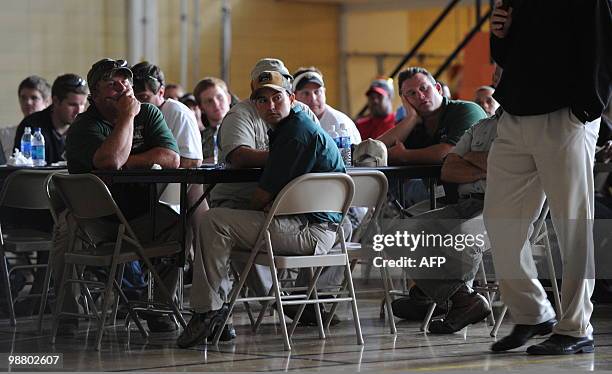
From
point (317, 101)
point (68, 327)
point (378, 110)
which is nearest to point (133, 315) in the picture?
point (68, 327)

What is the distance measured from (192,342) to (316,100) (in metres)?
2.64

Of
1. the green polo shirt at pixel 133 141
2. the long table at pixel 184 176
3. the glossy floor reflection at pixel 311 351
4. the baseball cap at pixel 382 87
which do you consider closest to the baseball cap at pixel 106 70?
the green polo shirt at pixel 133 141

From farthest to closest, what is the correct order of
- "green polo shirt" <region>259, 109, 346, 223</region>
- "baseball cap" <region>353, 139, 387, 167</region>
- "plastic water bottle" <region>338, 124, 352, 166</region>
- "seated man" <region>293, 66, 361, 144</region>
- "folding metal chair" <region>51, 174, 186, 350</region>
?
1. "seated man" <region>293, 66, 361, 144</region>
2. "plastic water bottle" <region>338, 124, 352, 166</region>
3. "baseball cap" <region>353, 139, 387, 167</region>
4. "folding metal chair" <region>51, 174, 186, 350</region>
5. "green polo shirt" <region>259, 109, 346, 223</region>

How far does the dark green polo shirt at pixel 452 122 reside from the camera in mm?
6527

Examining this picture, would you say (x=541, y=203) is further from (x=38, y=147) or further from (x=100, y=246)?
(x=38, y=147)

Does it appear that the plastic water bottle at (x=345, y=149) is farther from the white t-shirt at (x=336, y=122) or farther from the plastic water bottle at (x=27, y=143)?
the plastic water bottle at (x=27, y=143)

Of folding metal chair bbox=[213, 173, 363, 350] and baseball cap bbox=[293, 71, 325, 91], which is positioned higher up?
baseball cap bbox=[293, 71, 325, 91]

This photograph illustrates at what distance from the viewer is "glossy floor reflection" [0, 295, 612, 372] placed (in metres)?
4.74

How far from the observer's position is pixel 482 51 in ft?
38.4

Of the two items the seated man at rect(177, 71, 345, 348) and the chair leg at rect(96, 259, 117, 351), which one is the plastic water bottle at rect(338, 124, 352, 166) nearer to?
the seated man at rect(177, 71, 345, 348)

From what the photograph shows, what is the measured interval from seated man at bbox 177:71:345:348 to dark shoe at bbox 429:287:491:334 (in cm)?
74

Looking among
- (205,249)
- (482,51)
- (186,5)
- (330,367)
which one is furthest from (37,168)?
(186,5)

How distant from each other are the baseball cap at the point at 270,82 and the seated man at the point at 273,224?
208mm

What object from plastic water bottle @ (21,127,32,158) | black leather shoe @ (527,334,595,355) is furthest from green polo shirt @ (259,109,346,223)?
plastic water bottle @ (21,127,32,158)
